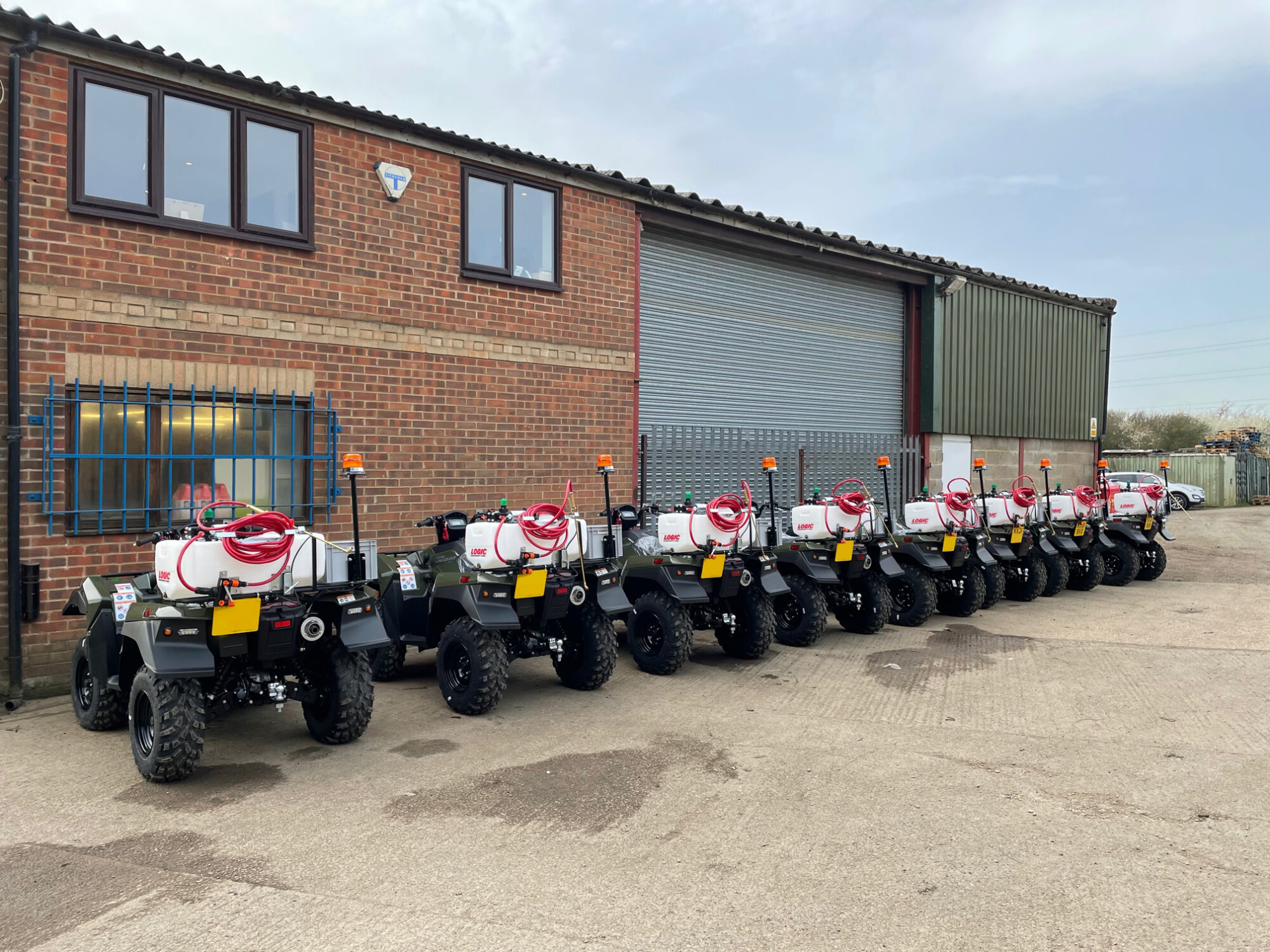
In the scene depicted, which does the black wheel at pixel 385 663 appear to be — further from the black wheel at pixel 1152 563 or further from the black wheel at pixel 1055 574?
the black wheel at pixel 1152 563

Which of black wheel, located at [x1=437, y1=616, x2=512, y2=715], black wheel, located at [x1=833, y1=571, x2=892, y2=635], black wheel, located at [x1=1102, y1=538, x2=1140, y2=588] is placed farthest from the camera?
black wheel, located at [x1=1102, y1=538, x2=1140, y2=588]

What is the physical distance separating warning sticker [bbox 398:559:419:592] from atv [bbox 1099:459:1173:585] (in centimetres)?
991

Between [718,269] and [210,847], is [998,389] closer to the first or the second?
[718,269]

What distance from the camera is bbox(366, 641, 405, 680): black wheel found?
24.0 feet

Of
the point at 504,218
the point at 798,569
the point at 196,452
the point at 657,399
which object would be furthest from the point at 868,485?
the point at 196,452

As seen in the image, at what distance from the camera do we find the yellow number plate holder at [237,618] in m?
4.93

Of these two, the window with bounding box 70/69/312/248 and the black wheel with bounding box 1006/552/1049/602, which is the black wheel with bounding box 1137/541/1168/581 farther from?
the window with bounding box 70/69/312/248

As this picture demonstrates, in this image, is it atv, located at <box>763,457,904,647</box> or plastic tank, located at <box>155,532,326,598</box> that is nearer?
plastic tank, located at <box>155,532,326,598</box>

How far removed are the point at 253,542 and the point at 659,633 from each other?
3.50m

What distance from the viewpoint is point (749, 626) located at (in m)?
8.02

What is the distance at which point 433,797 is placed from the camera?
474cm

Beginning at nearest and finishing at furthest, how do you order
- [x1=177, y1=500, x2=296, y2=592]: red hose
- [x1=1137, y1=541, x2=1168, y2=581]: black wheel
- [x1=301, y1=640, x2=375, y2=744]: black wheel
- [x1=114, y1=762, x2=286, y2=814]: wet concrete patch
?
1. [x1=114, y1=762, x2=286, y2=814]: wet concrete patch
2. [x1=177, y1=500, x2=296, y2=592]: red hose
3. [x1=301, y1=640, x2=375, y2=744]: black wheel
4. [x1=1137, y1=541, x2=1168, y2=581]: black wheel

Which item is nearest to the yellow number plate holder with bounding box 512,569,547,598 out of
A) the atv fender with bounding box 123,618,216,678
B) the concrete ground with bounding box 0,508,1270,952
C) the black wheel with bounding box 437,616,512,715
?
the black wheel with bounding box 437,616,512,715

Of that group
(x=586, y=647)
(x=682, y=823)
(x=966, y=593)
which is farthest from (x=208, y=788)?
(x=966, y=593)
